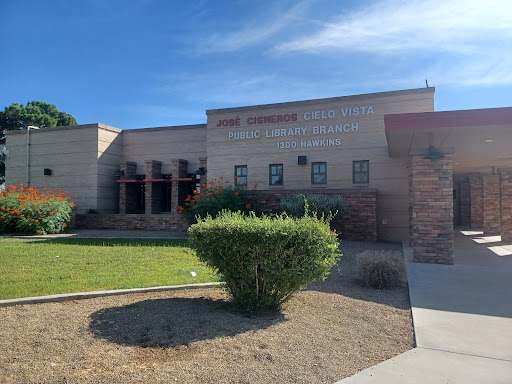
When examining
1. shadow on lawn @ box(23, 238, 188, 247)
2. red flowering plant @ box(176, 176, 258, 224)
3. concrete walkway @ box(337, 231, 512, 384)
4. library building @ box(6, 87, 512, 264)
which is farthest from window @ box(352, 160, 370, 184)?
shadow on lawn @ box(23, 238, 188, 247)

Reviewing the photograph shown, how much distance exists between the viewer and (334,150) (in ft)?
54.9

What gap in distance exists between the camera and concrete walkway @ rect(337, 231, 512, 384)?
11.6ft

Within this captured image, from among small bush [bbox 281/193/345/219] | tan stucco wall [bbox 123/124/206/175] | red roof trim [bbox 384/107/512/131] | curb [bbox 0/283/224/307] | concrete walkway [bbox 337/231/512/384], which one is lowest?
concrete walkway [bbox 337/231/512/384]

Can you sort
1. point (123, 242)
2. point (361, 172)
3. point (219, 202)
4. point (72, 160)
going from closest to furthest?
point (123, 242), point (219, 202), point (361, 172), point (72, 160)

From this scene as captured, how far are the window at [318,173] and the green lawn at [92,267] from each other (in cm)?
692

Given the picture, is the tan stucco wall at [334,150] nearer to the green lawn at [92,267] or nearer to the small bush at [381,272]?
the green lawn at [92,267]

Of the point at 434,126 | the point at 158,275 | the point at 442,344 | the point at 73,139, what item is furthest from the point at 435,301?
the point at 73,139

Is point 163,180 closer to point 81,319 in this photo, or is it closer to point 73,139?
point 73,139

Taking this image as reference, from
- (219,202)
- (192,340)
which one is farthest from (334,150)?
(192,340)

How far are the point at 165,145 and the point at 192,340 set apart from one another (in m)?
19.7

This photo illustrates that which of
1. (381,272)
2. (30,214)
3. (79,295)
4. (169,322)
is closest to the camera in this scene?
(169,322)

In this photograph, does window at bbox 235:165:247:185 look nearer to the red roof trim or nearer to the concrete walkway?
the red roof trim

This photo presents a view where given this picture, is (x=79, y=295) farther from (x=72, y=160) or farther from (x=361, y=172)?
(x=72, y=160)

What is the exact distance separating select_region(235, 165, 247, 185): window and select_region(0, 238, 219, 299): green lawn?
6.27 metres
